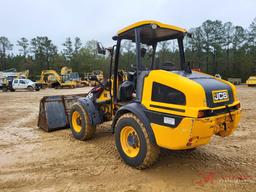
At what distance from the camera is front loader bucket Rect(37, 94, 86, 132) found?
262 inches

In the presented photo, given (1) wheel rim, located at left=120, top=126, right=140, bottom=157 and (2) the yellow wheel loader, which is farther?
(1) wheel rim, located at left=120, top=126, right=140, bottom=157

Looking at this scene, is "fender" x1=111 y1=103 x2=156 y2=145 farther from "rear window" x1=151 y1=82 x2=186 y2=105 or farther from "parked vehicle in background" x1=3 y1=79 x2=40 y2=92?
"parked vehicle in background" x1=3 y1=79 x2=40 y2=92

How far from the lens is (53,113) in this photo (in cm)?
677

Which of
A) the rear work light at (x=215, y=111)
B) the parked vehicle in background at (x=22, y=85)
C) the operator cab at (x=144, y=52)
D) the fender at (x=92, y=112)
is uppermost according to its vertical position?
the operator cab at (x=144, y=52)

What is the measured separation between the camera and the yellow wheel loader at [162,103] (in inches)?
129

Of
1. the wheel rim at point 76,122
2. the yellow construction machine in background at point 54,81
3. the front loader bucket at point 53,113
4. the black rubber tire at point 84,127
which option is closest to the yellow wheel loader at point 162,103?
the black rubber tire at point 84,127

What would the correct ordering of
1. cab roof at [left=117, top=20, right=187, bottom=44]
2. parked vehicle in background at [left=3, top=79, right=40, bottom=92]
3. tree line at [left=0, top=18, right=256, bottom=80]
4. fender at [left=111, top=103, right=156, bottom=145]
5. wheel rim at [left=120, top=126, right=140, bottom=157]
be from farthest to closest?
tree line at [left=0, top=18, right=256, bottom=80], parked vehicle in background at [left=3, top=79, right=40, bottom=92], cab roof at [left=117, top=20, right=187, bottom=44], wheel rim at [left=120, top=126, right=140, bottom=157], fender at [left=111, top=103, right=156, bottom=145]

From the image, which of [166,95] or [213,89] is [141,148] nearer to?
[166,95]

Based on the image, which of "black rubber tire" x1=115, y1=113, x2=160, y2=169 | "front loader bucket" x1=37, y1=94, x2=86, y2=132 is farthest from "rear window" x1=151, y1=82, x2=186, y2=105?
"front loader bucket" x1=37, y1=94, x2=86, y2=132

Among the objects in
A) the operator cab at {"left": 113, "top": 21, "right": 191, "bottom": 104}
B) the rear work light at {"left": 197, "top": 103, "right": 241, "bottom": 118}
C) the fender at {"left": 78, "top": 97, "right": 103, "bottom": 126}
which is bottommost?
the fender at {"left": 78, "top": 97, "right": 103, "bottom": 126}

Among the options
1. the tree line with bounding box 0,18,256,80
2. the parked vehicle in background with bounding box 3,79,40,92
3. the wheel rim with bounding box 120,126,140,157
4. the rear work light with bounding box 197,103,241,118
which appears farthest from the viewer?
the tree line with bounding box 0,18,256,80

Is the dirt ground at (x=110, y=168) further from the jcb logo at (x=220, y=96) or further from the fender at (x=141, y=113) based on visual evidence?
the jcb logo at (x=220, y=96)

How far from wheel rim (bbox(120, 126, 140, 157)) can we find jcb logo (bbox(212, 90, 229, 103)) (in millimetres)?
1320

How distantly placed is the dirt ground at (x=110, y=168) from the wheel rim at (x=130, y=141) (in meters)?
0.26
